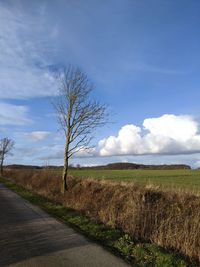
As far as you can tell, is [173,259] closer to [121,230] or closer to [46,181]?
[121,230]

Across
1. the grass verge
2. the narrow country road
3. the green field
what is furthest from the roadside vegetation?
the narrow country road

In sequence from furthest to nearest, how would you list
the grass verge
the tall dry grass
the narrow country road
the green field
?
1. the green field
2. the tall dry grass
3. the grass verge
4. the narrow country road

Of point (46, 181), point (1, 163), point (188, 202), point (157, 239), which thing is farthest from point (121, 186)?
point (1, 163)

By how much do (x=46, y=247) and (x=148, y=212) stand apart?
4.57 m

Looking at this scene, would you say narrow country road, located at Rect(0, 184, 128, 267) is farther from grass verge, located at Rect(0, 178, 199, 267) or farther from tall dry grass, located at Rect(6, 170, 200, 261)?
tall dry grass, located at Rect(6, 170, 200, 261)

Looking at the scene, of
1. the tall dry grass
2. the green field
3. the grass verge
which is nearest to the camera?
the grass verge

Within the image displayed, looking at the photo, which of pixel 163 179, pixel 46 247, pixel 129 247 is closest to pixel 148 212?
pixel 129 247

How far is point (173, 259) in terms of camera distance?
7.88 m

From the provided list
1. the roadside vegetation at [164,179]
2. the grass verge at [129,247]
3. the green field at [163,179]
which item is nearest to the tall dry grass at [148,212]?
the grass verge at [129,247]

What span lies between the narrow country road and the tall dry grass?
6.03 ft

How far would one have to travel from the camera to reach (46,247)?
28.8ft

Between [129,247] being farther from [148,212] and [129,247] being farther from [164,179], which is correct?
[164,179]

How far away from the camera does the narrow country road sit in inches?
294

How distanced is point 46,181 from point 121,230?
792 inches
